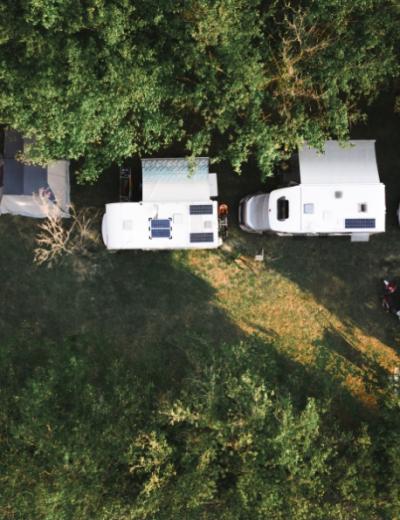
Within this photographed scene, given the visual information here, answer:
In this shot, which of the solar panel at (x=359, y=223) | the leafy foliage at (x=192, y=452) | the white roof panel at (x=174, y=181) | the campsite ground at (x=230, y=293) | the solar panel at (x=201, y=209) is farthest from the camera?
the campsite ground at (x=230, y=293)

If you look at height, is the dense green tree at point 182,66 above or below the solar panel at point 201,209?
above

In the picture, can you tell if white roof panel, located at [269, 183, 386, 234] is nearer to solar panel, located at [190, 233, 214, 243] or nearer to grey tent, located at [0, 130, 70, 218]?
solar panel, located at [190, 233, 214, 243]

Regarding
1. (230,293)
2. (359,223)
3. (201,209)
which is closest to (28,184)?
(201,209)

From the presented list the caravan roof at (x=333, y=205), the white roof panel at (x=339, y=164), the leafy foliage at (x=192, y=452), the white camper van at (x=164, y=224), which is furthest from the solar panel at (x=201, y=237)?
the leafy foliage at (x=192, y=452)

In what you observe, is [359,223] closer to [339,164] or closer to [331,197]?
[331,197]

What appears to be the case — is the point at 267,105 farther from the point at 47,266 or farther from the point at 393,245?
the point at 47,266

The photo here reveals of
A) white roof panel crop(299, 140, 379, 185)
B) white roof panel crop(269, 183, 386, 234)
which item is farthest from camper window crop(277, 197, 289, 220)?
white roof panel crop(299, 140, 379, 185)

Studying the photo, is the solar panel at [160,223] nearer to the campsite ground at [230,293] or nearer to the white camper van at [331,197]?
the campsite ground at [230,293]
